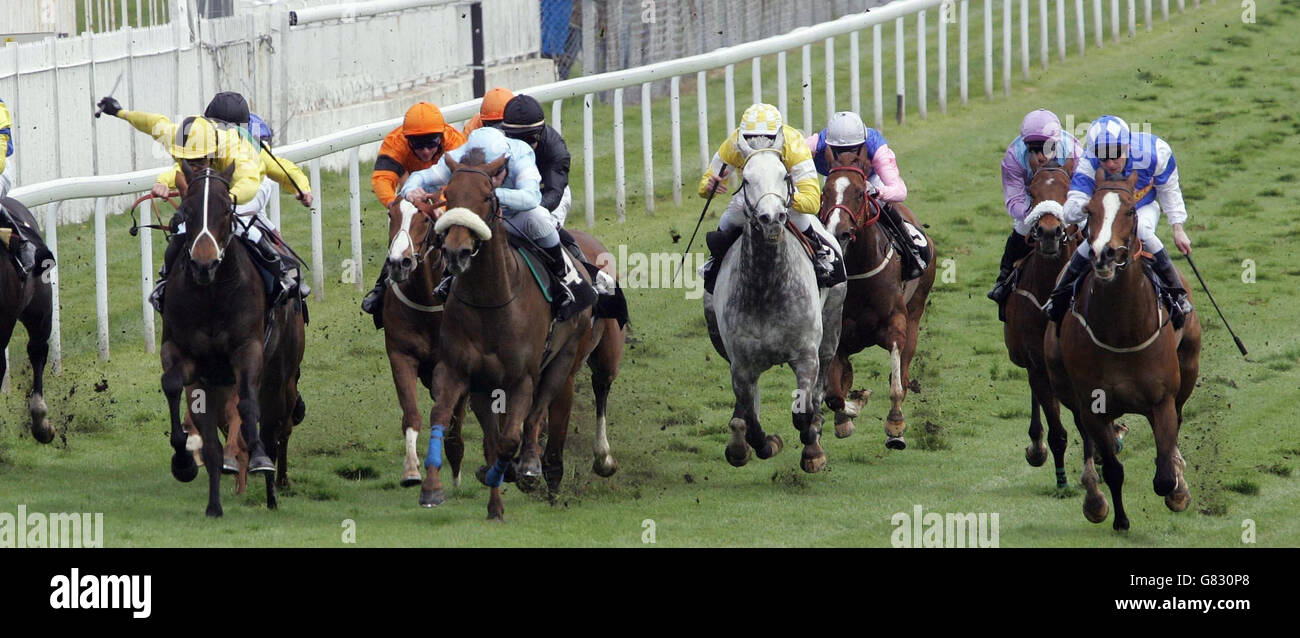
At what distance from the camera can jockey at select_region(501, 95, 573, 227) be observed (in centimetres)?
923

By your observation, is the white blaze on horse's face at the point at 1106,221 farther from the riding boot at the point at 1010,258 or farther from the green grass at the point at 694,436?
the riding boot at the point at 1010,258

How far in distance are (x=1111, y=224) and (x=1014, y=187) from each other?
219cm

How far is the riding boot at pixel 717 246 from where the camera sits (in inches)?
382

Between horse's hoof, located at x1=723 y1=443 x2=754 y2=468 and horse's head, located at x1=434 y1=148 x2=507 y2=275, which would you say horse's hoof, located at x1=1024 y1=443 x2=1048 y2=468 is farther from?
horse's head, located at x1=434 y1=148 x2=507 y2=275

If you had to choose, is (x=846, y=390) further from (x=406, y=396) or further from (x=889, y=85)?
(x=889, y=85)

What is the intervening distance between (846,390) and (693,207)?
17.7ft

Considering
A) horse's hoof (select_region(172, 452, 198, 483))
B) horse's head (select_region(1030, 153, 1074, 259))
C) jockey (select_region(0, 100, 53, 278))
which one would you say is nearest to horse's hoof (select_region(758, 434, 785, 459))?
horse's head (select_region(1030, 153, 1074, 259))

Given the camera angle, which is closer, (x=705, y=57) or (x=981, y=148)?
(x=705, y=57)

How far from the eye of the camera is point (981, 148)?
715 inches

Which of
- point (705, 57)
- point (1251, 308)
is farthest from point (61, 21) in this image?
point (1251, 308)

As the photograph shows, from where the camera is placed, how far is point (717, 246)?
975cm

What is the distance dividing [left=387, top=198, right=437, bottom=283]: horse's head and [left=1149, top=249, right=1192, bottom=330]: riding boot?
3.35 metres

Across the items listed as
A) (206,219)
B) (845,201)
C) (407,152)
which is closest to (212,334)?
(206,219)
